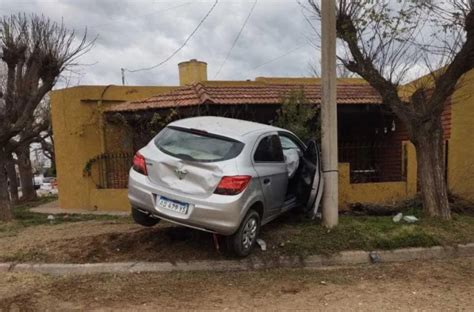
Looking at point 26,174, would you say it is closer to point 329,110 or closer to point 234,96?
point 234,96

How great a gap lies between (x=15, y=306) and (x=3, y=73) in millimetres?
15181

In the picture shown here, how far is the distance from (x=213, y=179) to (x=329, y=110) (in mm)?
2562

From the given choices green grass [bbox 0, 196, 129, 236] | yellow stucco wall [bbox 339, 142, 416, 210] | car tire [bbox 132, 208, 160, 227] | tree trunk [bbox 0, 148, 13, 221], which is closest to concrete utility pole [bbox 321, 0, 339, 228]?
car tire [bbox 132, 208, 160, 227]

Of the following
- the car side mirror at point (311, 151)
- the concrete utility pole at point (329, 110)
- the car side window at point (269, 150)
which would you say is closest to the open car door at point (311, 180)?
the car side mirror at point (311, 151)

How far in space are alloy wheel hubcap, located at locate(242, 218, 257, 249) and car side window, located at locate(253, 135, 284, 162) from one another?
843mm

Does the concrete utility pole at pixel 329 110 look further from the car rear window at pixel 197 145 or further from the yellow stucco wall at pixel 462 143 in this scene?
the yellow stucco wall at pixel 462 143

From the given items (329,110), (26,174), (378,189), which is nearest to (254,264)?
(329,110)

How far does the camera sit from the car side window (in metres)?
6.06

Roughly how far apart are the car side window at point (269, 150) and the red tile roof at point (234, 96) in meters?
4.25

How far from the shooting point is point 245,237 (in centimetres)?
575

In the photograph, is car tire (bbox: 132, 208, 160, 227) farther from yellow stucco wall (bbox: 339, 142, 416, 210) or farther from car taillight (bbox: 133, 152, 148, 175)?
yellow stucco wall (bbox: 339, 142, 416, 210)

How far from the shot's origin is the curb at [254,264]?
223 inches

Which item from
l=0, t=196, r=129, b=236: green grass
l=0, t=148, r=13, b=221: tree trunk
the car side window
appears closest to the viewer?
the car side window

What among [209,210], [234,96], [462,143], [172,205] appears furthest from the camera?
[234,96]
